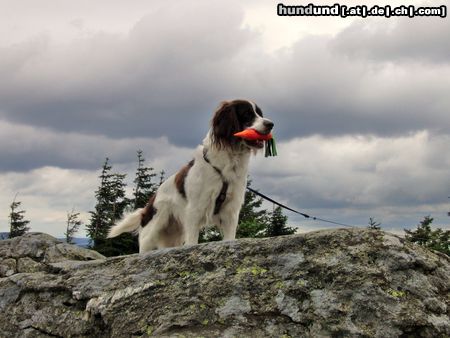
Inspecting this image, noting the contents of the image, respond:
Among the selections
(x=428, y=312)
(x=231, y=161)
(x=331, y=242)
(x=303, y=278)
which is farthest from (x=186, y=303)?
(x=231, y=161)

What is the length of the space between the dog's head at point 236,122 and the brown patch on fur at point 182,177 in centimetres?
61

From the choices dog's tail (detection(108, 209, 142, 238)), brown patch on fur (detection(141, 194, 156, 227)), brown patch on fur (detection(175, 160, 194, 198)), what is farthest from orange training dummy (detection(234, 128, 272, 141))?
dog's tail (detection(108, 209, 142, 238))

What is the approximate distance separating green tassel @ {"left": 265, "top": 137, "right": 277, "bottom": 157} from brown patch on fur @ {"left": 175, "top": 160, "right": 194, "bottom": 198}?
107 centimetres

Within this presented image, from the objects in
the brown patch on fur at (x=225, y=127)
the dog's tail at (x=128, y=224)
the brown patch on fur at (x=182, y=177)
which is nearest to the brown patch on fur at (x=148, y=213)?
the dog's tail at (x=128, y=224)

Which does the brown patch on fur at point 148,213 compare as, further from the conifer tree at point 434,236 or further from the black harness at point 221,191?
the conifer tree at point 434,236

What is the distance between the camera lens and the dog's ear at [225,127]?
7172 mm

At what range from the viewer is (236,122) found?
24.1ft

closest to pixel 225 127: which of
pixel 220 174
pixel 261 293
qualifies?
pixel 220 174

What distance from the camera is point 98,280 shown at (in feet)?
14.5

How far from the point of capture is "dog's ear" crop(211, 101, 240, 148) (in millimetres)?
7172

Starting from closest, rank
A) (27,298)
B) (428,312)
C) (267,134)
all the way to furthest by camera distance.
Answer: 1. (428,312)
2. (27,298)
3. (267,134)

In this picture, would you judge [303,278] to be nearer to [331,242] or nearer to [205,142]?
[331,242]

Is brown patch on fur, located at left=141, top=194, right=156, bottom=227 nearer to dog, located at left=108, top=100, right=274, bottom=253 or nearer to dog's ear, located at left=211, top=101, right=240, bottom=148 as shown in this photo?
dog, located at left=108, top=100, right=274, bottom=253

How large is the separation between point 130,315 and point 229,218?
341 centimetres
